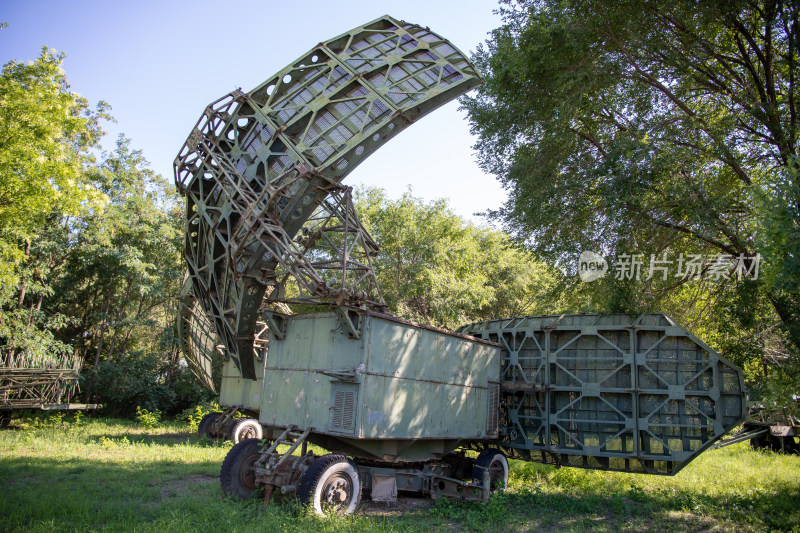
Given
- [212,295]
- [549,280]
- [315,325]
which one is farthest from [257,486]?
[549,280]

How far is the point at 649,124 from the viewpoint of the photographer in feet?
42.7

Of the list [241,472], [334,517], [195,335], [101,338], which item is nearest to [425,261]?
[195,335]

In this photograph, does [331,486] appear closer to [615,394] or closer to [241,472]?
[241,472]

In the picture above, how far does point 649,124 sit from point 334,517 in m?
11.3

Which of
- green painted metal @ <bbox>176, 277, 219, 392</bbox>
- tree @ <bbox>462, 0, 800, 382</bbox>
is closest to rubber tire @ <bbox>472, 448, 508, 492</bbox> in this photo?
tree @ <bbox>462, 0, 800, 382</bbox>

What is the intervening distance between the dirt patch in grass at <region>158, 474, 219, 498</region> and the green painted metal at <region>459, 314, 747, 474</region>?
6.77m

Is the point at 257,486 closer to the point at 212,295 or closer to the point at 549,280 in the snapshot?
the point at 212,295

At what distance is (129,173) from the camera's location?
24.8 metres

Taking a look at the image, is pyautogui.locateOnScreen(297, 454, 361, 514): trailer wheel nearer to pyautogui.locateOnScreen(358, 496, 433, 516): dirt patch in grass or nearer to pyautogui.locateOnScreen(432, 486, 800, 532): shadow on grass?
pyautogui.locateOnScreen(358, 496, 433, 516): dirt patch in grass

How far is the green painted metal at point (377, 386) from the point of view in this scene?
357 inches

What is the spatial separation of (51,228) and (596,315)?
21.6m

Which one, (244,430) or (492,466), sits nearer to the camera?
(492,466)

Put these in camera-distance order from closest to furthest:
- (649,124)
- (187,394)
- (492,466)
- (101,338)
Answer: (492,466) < (649,124) < (101,338) < (187,394)

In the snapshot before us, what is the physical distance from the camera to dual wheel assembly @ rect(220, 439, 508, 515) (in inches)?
326
